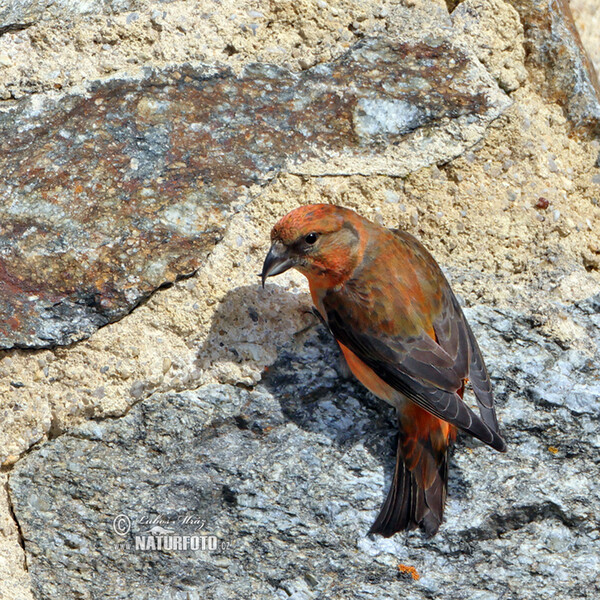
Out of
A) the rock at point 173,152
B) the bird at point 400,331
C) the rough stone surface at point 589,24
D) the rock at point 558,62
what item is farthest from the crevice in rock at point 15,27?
the rough stone surface at point 589,24

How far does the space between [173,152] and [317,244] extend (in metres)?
0.63

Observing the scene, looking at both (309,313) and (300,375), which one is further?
(309,313)

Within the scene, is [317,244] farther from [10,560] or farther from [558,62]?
[10,560]

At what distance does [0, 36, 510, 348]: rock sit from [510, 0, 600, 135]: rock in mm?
268

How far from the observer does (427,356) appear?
3098mm

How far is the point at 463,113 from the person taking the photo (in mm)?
3146

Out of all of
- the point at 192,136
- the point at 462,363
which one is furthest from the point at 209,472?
the point at 192,136

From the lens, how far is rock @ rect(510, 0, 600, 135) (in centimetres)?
328

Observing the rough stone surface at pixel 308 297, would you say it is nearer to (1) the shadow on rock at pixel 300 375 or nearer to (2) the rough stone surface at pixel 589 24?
(1) the shadow on rock at pixel 300 375

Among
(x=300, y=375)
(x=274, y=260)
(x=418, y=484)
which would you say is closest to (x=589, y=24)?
(x=274, y=260)

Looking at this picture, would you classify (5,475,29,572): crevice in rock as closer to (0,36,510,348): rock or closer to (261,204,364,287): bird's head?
(0,36,510,348): rock

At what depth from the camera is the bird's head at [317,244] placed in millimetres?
2926

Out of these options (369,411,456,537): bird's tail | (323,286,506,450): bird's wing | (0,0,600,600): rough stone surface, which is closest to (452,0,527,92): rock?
(0,0,600,600): rough stone surface

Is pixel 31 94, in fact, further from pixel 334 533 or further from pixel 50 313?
pixel 334 533
